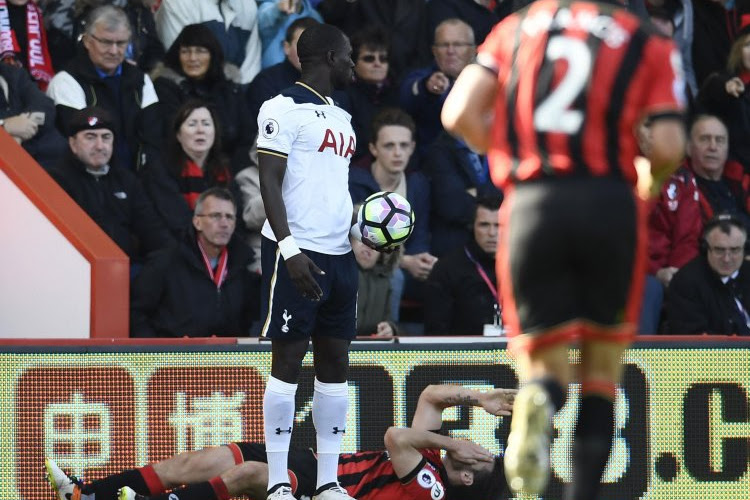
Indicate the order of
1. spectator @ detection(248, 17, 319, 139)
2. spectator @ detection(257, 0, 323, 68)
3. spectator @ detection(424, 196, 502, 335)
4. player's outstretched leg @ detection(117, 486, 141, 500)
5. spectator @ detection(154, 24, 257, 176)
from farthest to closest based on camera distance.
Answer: spectator @ detection(257, 0, 323, 68)
spectator @ detection(248, 17, 319, 139)
spectator @ detection(154, 24, 257, 176)
spectator @ detection(424, 196, 502, 335)
player's outstretched leg @ detection(117, 486, 141, 500)

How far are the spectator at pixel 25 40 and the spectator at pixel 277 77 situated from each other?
1585 mm

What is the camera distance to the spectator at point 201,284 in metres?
10.2

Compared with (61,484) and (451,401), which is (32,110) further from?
(451,401)

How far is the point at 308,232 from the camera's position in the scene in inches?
298

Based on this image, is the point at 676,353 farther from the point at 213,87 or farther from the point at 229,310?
the point at 213,87

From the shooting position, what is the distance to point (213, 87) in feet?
38.2

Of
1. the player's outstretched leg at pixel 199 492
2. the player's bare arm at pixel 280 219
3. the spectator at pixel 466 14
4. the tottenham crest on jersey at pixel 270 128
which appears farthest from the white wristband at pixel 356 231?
the spectator at pixel 466 14

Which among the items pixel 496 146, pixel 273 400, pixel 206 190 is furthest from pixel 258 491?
pixel 496 146

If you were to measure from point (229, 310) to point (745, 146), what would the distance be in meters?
4.91

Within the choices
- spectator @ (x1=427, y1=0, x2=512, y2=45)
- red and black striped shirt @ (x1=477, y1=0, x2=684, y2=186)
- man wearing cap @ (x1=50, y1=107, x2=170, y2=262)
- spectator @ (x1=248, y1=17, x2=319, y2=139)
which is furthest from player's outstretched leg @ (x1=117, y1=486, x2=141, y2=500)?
spectator @ (x1=427, y1=0, x2=512, y2=45)

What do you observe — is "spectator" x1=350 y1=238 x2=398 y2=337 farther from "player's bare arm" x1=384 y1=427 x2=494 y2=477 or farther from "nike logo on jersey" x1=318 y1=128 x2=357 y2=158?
"nike logo on jersey" x1=318 y1=128 x2=357 y2=158

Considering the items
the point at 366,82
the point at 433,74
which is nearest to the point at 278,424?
the point at 433,74

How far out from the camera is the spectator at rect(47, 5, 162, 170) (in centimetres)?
1115

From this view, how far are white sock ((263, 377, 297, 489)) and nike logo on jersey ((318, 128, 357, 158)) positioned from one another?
1.18 metres
